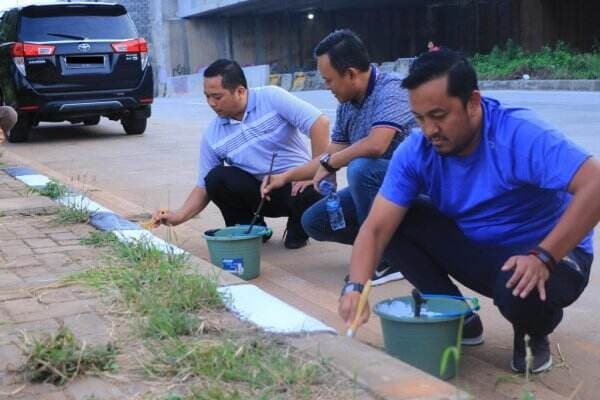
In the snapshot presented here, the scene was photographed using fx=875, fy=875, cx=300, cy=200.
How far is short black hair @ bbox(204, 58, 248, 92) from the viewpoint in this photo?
16.0ft

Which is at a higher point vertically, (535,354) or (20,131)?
(535,354)

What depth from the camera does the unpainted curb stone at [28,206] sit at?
19.2ft

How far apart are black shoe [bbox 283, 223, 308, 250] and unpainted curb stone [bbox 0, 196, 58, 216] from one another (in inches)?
63.1

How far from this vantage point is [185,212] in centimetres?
493

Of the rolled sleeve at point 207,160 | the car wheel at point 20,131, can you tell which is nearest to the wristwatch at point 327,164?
the rolled sleeve at point 207,160

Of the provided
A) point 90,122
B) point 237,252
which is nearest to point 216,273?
point 237,252

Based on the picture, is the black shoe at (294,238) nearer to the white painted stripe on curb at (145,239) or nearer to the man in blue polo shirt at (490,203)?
the white painted stripe on curb at (145,239)

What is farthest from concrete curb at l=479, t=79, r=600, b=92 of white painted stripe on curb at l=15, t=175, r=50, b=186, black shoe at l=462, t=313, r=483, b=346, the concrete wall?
black shoe at l=462, t=313, r=483, b=346

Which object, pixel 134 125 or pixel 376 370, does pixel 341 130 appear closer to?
pixel 376 370

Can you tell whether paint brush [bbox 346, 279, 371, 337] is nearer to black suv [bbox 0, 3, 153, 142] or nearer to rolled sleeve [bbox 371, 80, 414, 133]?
rolled sleeve [bbox 371, 80, 414, 133]

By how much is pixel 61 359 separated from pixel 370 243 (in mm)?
1121

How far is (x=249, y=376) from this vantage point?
2637mm

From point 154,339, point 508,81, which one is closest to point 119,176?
point 154,339

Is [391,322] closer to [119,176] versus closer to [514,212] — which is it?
[514,212]
